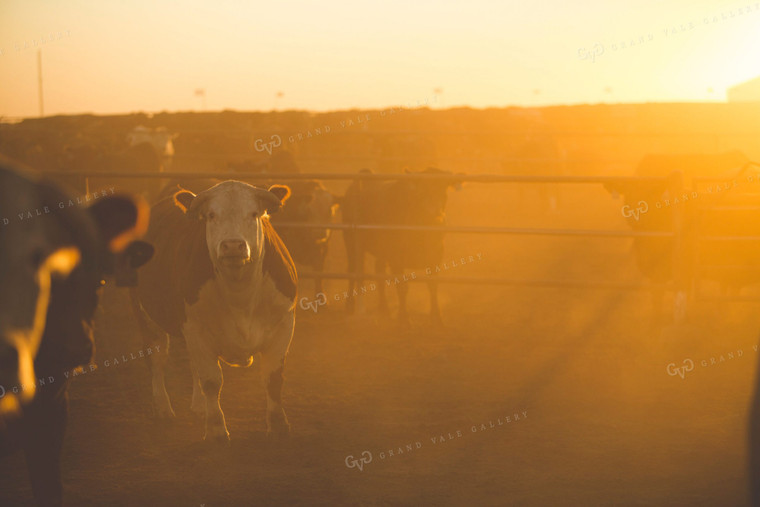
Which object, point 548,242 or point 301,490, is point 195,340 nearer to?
point 301,490

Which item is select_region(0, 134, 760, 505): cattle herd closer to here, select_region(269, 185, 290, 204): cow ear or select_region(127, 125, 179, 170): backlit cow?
select_region(269, 185, 290, 204): cow ear

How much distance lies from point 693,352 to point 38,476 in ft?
17.9

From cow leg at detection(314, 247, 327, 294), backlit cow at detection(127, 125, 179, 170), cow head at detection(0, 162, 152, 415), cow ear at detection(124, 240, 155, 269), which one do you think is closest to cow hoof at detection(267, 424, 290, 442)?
cow ear at detection(124, 240, 155, 269)

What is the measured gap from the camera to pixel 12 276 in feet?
4.74

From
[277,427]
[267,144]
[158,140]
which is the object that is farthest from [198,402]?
[267,144]

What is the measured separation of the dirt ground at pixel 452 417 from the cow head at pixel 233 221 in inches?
43.4

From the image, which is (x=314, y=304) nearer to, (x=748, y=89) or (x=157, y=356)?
(x=157, y=356)

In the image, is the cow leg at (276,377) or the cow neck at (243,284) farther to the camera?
the cow leg at (276,377)

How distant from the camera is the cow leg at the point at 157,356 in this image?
5.07 meters

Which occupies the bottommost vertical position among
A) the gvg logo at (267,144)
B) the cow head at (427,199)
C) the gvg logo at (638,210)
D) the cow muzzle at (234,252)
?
the cow muzzle at (234,252)

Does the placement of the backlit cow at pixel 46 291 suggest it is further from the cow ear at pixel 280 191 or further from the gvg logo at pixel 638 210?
the gvg logo at pixel 638 210

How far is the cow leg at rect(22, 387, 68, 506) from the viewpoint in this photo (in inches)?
109

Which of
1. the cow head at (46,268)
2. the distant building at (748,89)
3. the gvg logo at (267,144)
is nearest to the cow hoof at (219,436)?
the cow head at (46,268)

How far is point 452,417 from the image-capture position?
4.86 metres
